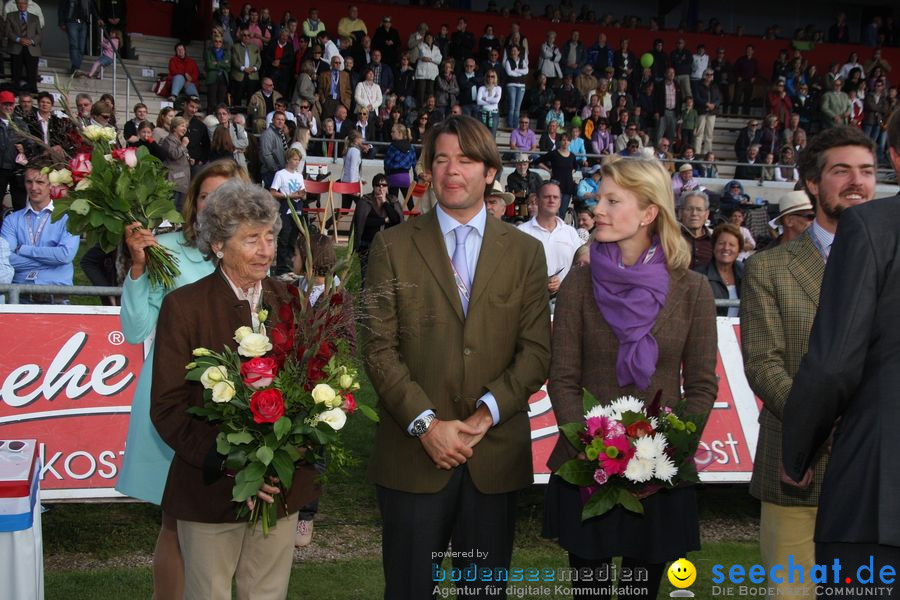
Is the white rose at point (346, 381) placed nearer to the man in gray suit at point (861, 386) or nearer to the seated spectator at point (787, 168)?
the man in gray suit at point (861, 386)

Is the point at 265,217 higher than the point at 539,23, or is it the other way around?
the point at 539,23

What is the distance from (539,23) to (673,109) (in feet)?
17.2

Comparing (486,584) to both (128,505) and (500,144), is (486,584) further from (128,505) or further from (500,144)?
(500,144)

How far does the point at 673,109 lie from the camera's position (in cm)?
2459

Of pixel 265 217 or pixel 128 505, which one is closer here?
pixel 265 217

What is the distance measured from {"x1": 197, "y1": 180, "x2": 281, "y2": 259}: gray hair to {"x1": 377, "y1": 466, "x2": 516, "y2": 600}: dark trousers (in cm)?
112

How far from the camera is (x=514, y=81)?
2361 cm

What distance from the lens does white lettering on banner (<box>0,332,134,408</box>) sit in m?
5.52

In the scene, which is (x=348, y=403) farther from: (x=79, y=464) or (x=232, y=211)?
(x=79, y=464)

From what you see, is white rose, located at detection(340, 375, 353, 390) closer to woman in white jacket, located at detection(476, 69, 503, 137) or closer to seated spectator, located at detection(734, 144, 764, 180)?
woman in white jacket, located at detection(476, 69, 503, 137)

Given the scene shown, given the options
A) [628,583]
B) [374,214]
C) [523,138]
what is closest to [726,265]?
[628,583]

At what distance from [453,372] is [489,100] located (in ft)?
60.5

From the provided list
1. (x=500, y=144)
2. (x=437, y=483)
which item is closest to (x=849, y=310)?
(x=437, y=483)

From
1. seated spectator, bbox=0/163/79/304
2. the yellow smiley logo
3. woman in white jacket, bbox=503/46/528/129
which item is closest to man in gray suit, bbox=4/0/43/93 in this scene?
woman in white jacket, bbox=503/46/528/129
